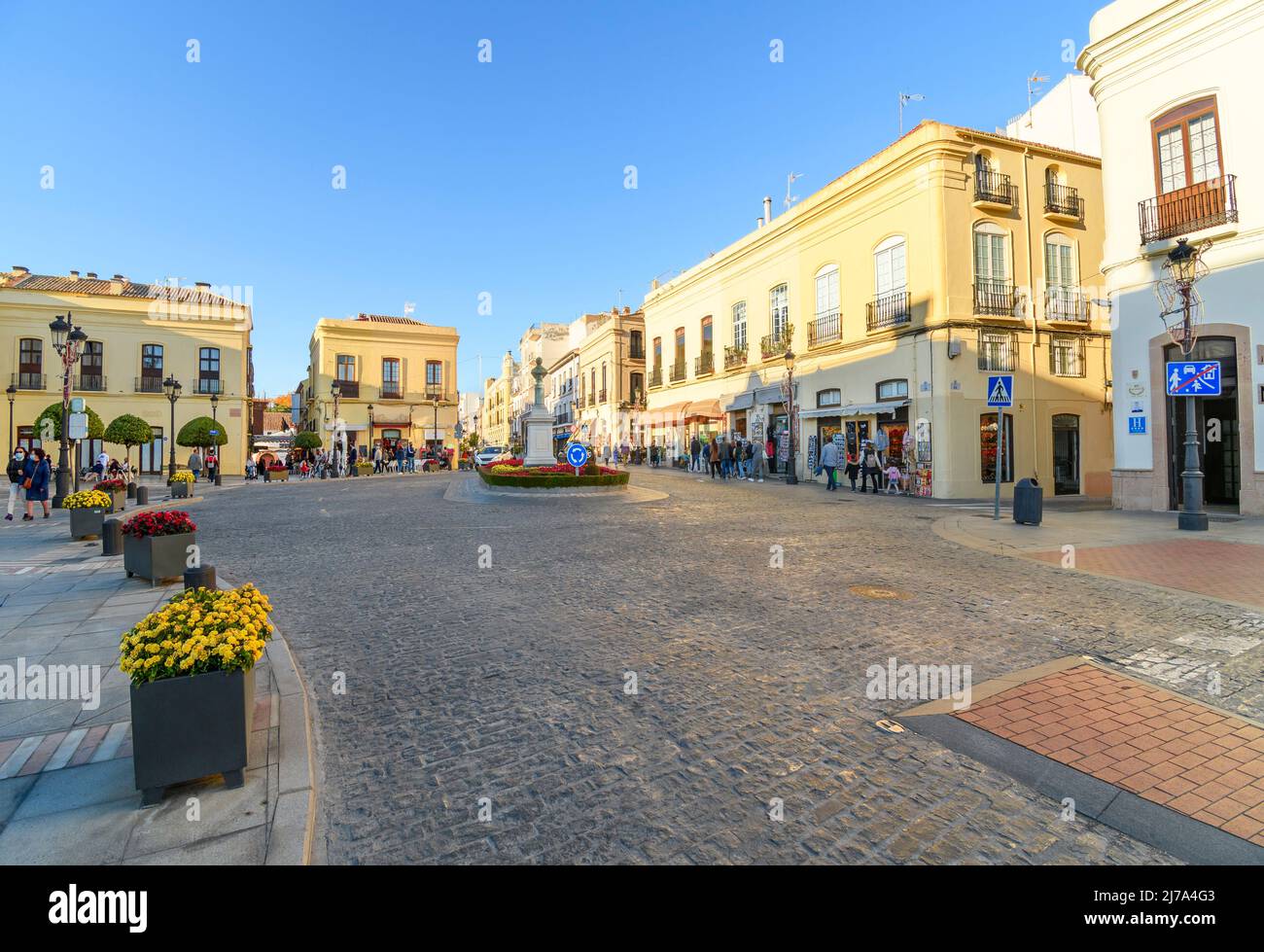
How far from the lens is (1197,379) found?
11344mm

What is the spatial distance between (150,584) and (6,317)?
4243 centimetres

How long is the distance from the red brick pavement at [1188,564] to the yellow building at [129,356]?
41453 millimetres

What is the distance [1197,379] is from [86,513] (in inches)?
790

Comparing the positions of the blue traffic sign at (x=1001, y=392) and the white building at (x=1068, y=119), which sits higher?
the white building at (x=1068, y=119)

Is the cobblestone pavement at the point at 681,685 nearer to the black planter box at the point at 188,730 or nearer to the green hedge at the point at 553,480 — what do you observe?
the black planter box at the point at 188,730

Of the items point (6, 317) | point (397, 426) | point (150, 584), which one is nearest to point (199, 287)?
point (6, 317)

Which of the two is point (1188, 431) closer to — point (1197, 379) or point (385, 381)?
point (1197, 379)

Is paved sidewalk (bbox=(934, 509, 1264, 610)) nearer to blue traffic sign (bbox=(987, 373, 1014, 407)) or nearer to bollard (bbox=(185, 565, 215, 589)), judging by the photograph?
blue traffic sign (bbox=(987, 373, 1014, 407))

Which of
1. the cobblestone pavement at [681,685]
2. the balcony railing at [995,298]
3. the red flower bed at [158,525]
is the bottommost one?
the cobblestone pavement at [681,685]

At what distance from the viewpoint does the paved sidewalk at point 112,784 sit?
8.20 feet

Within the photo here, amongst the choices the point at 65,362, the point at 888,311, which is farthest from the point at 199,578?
the point at 888,311

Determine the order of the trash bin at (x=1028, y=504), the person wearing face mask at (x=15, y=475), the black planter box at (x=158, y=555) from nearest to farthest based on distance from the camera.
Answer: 1. the black planter box at (x=158, y=555)
2. the trash bin at (x=1028, y=504)
3. the person wearing face mask at (x=15, y=475)

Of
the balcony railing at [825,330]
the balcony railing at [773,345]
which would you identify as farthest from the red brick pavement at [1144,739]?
the balcony railing at [773,345]

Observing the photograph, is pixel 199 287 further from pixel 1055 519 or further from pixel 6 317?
pixel 1055 519
